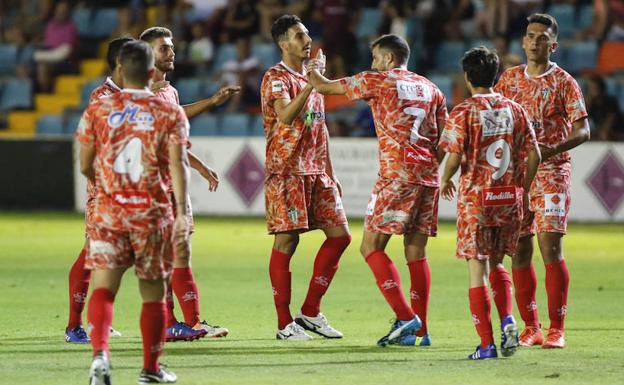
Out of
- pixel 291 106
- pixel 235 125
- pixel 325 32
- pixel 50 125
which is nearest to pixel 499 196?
pixel 291 106

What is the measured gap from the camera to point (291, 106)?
9.53m

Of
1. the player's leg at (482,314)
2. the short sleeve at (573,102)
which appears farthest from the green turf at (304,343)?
the short sleeve at (573,102)

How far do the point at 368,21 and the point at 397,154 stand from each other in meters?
15.3

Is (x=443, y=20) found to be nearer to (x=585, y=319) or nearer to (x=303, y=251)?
(x=303, y=251)

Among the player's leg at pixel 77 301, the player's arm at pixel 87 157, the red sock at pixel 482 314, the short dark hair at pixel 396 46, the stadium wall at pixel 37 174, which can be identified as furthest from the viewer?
the stadium wall at pixel 37 174

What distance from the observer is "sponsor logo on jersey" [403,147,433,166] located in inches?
365

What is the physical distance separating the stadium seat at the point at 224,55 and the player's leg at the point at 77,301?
49.3 feet

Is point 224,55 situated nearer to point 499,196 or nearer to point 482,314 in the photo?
point 499,196

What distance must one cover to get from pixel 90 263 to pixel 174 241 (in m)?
0.46

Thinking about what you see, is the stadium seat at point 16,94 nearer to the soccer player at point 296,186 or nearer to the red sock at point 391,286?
the soccer player at point 296,186

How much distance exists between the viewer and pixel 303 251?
16484 mm

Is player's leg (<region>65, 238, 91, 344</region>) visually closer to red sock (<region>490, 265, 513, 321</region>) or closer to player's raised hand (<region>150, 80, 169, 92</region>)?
player's raised hand (<region>150, 80, 169, 92</region>)

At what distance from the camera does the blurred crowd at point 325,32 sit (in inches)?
863

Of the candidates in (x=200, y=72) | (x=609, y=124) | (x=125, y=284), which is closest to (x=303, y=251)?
(x=125, y=284)
